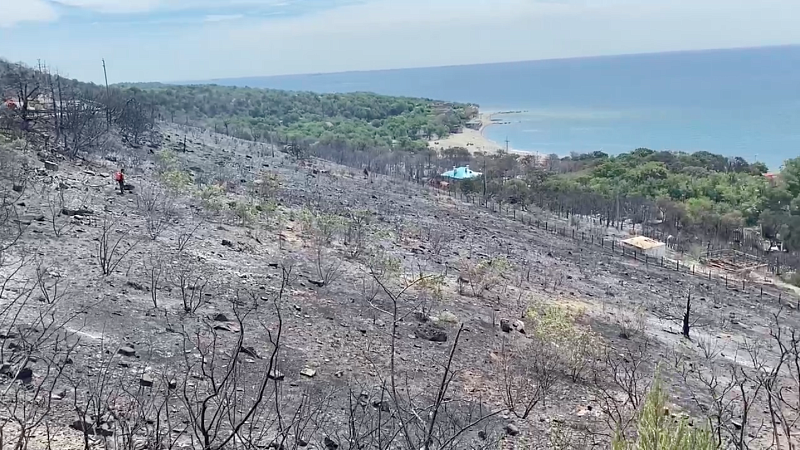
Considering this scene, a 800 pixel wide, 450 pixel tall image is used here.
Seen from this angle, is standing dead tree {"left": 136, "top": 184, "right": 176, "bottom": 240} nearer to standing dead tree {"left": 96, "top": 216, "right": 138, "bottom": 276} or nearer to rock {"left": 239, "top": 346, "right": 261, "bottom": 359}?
standing dead tree {"left": 96, "top": 216, "right": 138, "bottom": 276}

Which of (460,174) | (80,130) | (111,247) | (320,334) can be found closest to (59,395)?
(320,334)

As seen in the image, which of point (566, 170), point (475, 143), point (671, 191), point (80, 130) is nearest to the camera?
point (80, 130)

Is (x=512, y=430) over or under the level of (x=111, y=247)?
under

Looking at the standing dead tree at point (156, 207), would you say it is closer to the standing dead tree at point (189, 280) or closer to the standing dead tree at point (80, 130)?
the standing dead tree at point (189, 280)

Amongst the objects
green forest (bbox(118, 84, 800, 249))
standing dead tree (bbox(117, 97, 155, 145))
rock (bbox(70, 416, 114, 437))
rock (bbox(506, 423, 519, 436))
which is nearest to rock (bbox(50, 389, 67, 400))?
rock (bbox(70, 416, 114, 437))

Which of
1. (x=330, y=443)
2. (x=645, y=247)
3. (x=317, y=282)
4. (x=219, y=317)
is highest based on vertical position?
(x=219, y=317)

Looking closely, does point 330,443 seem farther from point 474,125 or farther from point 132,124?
point 474,125

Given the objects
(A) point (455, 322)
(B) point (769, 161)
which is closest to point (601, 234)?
(A) point (455, 322)

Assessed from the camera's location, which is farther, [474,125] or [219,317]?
[474,125]
